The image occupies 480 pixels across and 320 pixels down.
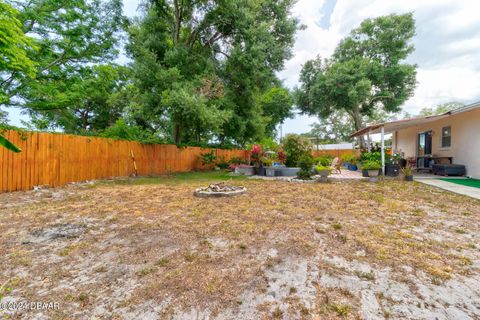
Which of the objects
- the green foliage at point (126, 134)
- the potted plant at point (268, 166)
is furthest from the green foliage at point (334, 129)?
the green foliage at point (126, 134)

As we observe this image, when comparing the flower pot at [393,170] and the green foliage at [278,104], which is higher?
the green foliage at [278,104]

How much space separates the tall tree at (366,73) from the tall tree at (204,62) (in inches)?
203

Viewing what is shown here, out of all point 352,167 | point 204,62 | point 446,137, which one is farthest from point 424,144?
point 204,62

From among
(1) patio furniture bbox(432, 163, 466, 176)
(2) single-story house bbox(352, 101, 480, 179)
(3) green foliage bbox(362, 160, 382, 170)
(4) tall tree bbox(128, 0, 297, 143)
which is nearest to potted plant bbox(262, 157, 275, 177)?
(4) tall tree bbox(128, 0, 297, 143)

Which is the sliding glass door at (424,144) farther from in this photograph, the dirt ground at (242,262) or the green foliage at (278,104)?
the green foliage at (278,104)

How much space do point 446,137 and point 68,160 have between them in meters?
14.9

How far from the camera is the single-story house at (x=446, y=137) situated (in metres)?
8.49

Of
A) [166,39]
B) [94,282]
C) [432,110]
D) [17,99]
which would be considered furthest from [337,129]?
[94,282]

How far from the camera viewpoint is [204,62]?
12750mm

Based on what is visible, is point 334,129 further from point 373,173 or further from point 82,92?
point 82,92

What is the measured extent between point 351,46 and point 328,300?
22.6 meters

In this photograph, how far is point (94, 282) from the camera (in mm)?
2068

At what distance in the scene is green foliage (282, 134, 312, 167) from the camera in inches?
410

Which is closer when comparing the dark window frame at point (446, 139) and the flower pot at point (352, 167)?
the dark window frame at point (446, 139)
